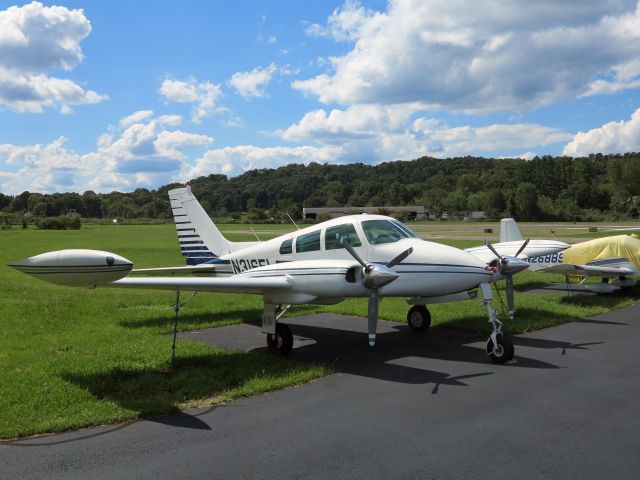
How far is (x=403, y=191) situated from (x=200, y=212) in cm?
15567

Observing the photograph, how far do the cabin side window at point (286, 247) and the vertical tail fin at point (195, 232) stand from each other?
292 centimetres

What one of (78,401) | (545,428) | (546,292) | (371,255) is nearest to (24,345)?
(78,401)

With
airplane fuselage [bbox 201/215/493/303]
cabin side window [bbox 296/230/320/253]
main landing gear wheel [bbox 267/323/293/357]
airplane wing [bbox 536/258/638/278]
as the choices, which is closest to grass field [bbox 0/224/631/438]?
main landing gear wheel [bbox 267/323/293/357]

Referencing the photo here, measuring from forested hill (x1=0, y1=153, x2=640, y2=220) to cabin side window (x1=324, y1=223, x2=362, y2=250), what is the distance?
99256mm

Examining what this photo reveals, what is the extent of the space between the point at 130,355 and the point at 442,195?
15549 centimetres

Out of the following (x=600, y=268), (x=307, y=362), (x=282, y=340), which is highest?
(x=600, y=268)

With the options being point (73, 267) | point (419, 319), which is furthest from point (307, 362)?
point (73, 267)

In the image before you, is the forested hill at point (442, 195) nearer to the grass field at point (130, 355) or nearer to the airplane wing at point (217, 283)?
the grass field at point (130, 355)

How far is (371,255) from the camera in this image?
10320 millimetres

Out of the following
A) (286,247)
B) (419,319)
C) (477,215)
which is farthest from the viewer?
(477,215)

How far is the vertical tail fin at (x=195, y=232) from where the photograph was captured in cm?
1409

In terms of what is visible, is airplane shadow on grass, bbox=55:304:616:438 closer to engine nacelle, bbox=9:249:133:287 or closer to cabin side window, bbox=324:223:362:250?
engine nacelle, bbox=9:249:133:287

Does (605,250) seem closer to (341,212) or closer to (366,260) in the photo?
(366,260)

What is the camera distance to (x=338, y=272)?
29.0ft
